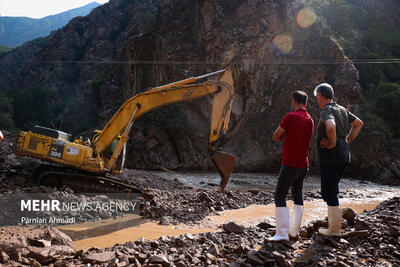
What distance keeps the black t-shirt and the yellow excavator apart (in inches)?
160

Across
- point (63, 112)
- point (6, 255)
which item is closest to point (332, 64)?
point (6, 255)

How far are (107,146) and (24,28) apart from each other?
5662 inches

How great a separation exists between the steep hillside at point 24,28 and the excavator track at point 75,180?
128128mm

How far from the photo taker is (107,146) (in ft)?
24.7

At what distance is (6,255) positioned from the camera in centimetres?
280

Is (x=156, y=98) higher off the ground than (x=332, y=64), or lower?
lower

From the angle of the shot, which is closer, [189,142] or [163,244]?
[163,244]

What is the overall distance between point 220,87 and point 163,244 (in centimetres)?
535

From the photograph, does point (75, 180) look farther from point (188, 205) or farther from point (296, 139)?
point (296, 139)

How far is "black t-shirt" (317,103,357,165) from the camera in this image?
11.0 ft

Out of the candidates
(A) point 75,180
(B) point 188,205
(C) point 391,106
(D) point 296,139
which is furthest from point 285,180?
(C) point 391,106

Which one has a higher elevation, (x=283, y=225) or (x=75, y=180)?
(x=283, y=225)

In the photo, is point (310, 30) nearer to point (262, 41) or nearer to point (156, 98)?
point (262, 41)

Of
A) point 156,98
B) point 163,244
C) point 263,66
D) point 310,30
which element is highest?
point 310,30
